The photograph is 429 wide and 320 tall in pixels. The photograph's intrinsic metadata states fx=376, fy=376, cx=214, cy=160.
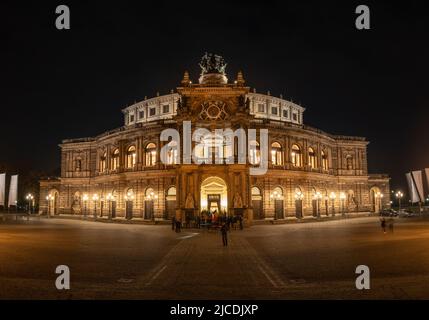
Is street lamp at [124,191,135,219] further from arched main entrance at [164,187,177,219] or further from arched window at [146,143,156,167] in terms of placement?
arched main entrance at [164,187,177,219]

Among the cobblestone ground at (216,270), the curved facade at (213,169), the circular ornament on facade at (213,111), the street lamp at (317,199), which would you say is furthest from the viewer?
the street lamp at (317,199)

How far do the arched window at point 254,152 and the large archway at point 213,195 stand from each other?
597 cm

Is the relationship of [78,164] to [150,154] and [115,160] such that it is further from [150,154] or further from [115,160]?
[150,154]

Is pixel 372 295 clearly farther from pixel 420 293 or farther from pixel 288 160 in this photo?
pixel 288 160

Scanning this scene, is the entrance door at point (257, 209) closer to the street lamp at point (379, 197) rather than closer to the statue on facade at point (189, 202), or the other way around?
the statue on facade at point (189, 202)

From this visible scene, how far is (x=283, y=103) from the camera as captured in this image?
68.3 metres

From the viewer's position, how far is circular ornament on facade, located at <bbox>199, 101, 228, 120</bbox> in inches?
1900

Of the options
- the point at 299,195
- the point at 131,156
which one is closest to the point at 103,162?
the point at 131,156

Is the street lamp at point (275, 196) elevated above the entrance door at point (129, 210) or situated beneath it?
elevated above

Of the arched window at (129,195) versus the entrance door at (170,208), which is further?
the arched window at (129,195)

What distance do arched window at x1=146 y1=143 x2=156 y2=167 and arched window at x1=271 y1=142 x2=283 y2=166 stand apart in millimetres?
17460

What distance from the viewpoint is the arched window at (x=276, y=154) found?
55016 millimetres

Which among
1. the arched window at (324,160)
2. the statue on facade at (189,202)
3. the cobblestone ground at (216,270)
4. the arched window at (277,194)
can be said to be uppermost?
the arched window at (324,160)

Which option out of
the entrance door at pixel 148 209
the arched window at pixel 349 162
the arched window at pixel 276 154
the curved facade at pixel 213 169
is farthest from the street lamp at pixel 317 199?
the entrance door at pixel 148 209
